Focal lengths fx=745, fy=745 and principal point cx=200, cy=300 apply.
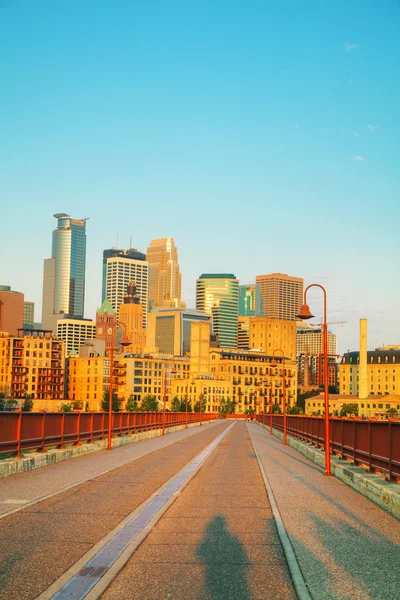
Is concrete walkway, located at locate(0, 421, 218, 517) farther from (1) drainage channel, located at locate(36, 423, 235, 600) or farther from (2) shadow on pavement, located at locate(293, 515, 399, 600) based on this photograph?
(2) shadow on pavement, located at locate(293, 515, 399, 600)

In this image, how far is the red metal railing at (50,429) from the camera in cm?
2292

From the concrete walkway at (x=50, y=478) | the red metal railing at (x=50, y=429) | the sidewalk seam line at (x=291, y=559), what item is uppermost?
the red metal railing at (x=50, y=429)

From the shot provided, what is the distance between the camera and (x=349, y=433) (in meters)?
25.1

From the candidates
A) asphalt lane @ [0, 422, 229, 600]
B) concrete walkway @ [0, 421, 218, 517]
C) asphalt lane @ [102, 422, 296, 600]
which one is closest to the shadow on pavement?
asphalt lane @ [102, 422, 296, 600]

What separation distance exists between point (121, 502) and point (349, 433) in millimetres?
11557

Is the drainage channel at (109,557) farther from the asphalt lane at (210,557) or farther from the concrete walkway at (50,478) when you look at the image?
the concrete walkway at (50,478)

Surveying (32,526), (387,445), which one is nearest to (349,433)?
(387,445)

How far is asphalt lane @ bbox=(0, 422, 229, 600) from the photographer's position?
899cm

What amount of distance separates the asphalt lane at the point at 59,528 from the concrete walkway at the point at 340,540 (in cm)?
311

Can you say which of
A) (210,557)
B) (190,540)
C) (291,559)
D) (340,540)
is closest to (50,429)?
(190,540)

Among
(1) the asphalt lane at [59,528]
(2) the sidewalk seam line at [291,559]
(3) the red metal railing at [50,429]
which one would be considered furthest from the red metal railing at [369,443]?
(3) the red metal railing at [50,429]

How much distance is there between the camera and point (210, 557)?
10.3 metres

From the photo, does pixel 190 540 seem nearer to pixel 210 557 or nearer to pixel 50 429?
pixel 210 557

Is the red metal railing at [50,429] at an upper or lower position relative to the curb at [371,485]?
upper
